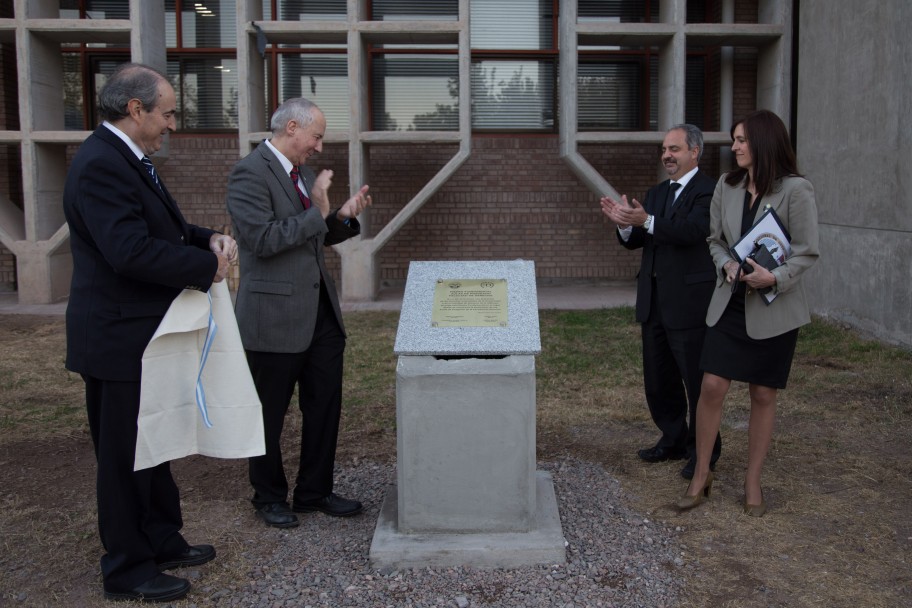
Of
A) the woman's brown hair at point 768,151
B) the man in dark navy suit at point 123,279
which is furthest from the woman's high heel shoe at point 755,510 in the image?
the man in dark navy suit at point 123,279

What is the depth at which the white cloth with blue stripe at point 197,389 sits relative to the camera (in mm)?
3617

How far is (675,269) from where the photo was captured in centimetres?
512

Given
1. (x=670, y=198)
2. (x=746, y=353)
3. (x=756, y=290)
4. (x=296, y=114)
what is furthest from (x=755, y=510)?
(x=296, y=114)

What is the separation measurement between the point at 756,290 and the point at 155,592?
3135 millimetres

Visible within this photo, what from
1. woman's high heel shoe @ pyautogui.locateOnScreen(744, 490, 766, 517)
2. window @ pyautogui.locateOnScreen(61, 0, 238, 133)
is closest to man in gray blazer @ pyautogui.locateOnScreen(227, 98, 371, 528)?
Result: woman's high heel shoe @ pyautogui.locateOnScreen(744, 490, 766, 517)

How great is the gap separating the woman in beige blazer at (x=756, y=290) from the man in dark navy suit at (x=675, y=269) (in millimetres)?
397

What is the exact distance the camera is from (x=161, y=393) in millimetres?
3648

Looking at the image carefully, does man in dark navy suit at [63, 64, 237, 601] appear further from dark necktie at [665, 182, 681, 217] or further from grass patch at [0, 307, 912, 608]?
dark necktie at [665, 182, 681, 217]

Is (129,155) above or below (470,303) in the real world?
above

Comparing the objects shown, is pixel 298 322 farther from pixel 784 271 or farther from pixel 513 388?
pixel 784 271

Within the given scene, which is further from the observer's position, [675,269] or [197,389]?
[675,269]

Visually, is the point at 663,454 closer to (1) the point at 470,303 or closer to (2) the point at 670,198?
(2) the point at 670,198

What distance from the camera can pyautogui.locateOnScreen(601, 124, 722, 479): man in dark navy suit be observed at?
5023mm

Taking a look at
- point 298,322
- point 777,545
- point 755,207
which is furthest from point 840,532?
point 298,322
